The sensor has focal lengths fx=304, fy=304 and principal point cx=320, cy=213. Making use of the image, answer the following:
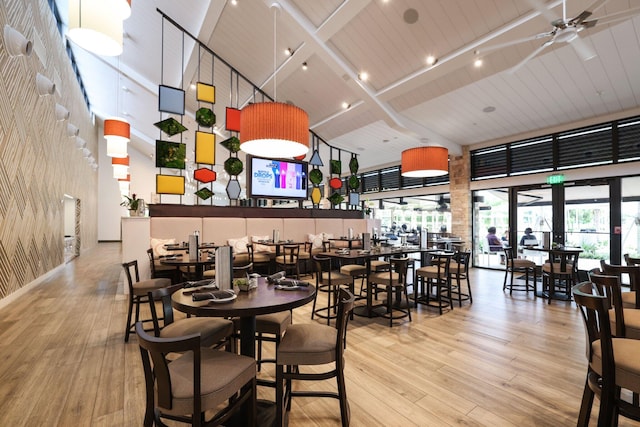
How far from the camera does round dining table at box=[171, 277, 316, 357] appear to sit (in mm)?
1802

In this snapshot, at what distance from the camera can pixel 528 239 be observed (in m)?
7.67

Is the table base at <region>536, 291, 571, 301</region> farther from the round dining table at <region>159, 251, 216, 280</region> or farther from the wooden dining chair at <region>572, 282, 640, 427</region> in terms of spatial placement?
the round dining table at <region>159, 251, 216, 280</region>

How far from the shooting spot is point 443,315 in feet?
14.4

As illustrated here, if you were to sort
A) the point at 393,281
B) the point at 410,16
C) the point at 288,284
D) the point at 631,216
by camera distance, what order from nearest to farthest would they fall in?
the point at 288,284
the point at 393,281
the point at 410,16
the point at 631,216

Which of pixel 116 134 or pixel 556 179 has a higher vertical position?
pixel 116 134

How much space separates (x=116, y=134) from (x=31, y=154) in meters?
1.43

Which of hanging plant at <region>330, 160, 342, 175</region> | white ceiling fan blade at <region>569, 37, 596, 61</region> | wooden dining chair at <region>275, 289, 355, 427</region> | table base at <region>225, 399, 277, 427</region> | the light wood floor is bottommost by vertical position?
the light wood floor

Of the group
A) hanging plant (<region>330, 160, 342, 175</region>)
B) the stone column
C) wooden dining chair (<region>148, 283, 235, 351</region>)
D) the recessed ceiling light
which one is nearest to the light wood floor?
wooden dining chair (<region>148, 283, 235, 351</region>)

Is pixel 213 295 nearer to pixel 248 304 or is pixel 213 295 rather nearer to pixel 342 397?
pixel 248 304

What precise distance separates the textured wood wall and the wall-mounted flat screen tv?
13.1 ft

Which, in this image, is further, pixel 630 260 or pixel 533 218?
pixel 533 218

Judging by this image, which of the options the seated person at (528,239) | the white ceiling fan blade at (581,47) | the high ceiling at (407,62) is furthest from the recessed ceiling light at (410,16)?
the seated person at (528,239)

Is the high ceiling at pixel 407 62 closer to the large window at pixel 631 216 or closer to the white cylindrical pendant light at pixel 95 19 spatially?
the large window at pixel 631 216

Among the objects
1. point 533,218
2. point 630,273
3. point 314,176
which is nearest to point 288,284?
point 630,273
